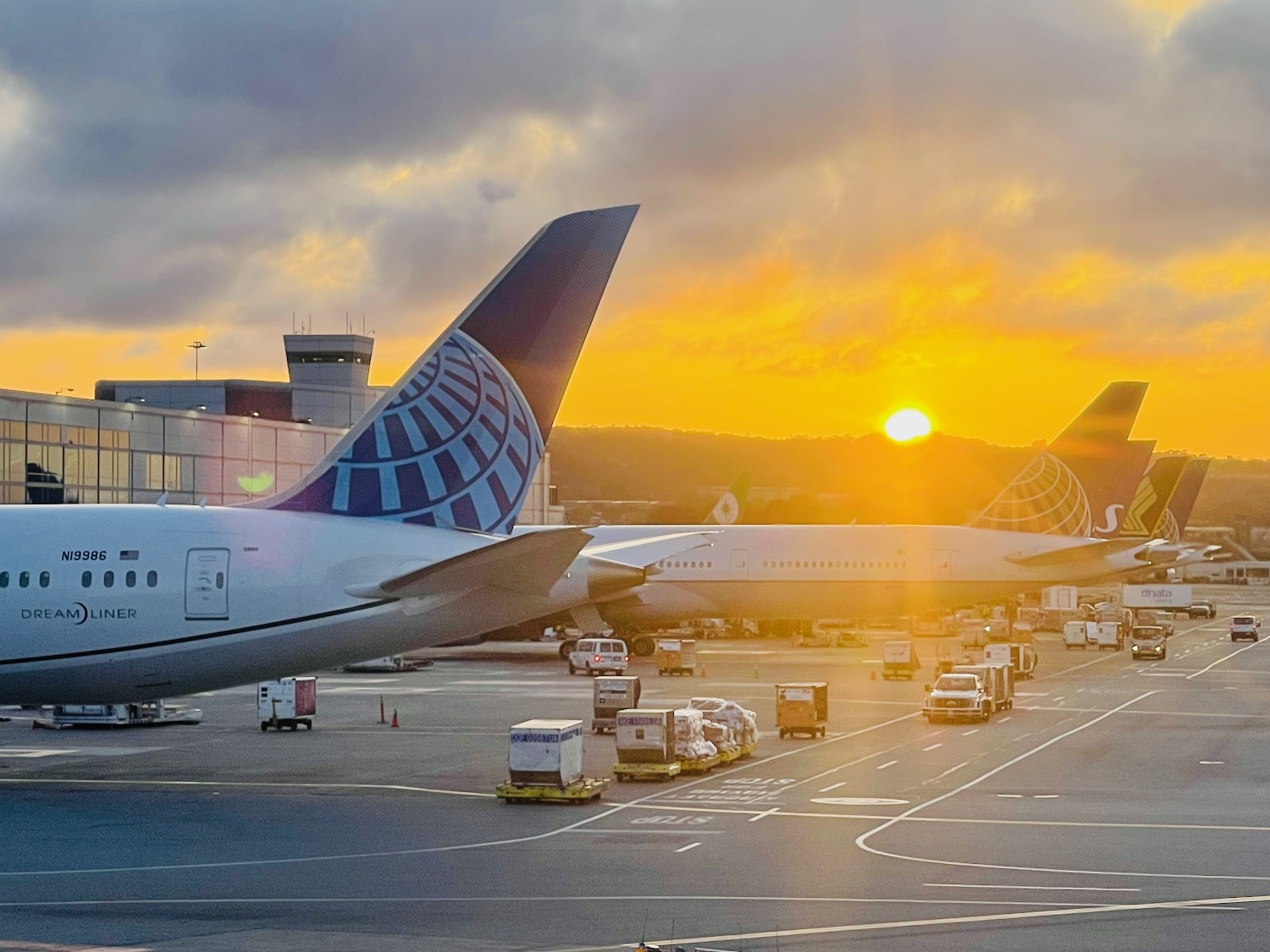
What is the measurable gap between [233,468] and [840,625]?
58.9 meters

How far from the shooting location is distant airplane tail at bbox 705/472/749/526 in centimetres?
10862

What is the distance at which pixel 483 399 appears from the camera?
111ft

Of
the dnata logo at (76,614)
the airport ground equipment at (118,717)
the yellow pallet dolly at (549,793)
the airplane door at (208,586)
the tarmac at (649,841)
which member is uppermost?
the airplane door at (208,586)

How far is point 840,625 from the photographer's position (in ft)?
424

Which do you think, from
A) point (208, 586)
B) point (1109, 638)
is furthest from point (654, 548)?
point (1109, 638)

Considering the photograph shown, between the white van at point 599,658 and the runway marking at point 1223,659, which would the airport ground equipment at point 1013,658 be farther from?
the white van at point 599,658

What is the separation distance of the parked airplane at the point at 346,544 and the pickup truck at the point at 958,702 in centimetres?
1908

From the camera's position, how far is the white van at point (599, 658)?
72.4 meters

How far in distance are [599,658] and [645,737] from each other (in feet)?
124

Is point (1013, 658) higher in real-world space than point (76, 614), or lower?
lower

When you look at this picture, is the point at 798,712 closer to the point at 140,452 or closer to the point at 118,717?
the point at 118,717

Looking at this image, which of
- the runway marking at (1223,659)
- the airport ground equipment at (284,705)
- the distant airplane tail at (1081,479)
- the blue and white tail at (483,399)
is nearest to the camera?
the blue and white tail at (483,399)

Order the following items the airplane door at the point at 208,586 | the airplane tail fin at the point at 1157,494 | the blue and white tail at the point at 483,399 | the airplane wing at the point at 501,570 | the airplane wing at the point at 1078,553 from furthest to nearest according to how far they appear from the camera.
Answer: the airplane tail fin at the point at 1157,494
the airplane wing at the point at 1078,553
the blue and white tail at the point at 483,399
the airplane door at the point at 208,586
the airplane wing at the point at 501,570

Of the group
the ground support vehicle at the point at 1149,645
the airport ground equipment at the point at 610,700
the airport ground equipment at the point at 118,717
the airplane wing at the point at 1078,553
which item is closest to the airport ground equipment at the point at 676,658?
the airplane wing at the point at 1078,553
